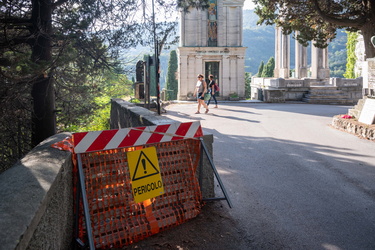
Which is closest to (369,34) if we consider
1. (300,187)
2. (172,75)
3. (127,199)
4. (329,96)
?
(300,187)

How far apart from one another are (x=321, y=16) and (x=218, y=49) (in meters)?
16.8

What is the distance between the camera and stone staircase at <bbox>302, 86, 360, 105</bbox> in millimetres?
28828

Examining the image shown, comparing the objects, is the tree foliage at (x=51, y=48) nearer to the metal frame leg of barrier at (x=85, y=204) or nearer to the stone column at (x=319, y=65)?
the metal frame leg of barrier at (x=85, y=204)

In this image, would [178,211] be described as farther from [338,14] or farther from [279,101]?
[279,101]

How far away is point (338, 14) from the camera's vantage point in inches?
671

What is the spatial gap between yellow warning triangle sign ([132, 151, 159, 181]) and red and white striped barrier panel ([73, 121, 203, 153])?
18cm

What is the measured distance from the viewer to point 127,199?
14.7 ft

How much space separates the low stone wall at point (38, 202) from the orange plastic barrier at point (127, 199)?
258 millimetres

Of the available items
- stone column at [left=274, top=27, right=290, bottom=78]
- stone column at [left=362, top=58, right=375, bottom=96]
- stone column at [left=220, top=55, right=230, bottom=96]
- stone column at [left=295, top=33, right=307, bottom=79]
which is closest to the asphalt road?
stone column at [left=362, top=58, right=375, bottom=96]

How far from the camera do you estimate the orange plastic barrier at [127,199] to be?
4250 millimetres

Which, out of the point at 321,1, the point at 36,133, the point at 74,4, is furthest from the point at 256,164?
the point at 321,1

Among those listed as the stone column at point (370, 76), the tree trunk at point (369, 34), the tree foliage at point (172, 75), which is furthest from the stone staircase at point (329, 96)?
the tree foliage at point (172, 75)

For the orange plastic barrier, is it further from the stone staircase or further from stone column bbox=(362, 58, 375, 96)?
the stone staircase

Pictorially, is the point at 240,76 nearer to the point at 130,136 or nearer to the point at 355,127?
the point at 355,127
